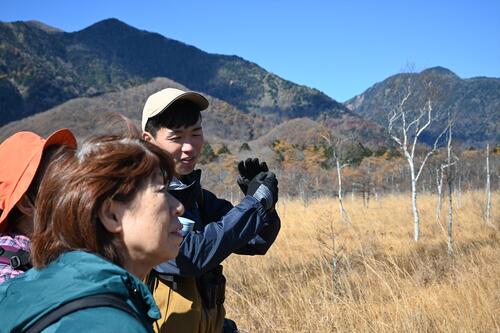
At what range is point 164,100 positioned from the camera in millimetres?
1815

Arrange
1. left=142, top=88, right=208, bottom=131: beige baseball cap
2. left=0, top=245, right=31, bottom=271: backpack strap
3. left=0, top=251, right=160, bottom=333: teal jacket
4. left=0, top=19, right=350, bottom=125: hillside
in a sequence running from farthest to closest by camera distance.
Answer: left=0, top=19, right=350, bottom=125: hillside → left=142, top=88, right=208, bottom=131: beige baseball cap → left=0, top=245, right=31, bottom=271: backpack strap → left=0, top=251, right=160, bottom=333: teal jacket

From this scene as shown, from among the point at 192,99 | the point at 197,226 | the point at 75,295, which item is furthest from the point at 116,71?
the point at 75,295

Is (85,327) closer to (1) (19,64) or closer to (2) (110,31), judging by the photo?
(1) (19,64)

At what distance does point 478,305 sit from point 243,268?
122 inches

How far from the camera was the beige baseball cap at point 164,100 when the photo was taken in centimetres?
181

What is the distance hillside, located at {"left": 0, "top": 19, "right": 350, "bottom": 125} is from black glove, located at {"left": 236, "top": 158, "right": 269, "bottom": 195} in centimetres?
9095

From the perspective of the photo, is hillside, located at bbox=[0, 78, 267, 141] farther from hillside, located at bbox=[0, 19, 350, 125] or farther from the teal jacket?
the teal jacket

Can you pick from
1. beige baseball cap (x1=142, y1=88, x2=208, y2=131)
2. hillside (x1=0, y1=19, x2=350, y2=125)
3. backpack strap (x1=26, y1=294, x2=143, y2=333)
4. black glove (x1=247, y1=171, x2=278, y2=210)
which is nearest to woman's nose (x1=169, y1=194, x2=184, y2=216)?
backpack strap (x1=26, y1=294, x2=143, y2=333)

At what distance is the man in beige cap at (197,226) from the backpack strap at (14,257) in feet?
1.21

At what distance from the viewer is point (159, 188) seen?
A: 1.06m

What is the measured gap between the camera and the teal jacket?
75 centimetres

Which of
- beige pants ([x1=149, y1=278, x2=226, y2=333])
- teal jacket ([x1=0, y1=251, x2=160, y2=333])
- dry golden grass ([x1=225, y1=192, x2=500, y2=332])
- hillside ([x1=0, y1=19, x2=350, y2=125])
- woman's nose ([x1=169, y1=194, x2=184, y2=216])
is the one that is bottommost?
dry golden grass ([x1=225, y1=192, x2=500, y2=332])

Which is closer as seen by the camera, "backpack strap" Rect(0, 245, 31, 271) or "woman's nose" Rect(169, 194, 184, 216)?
"woman's nose" Rect(169, 194, 184, 216)

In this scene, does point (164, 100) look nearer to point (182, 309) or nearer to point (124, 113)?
point (182, 309)
